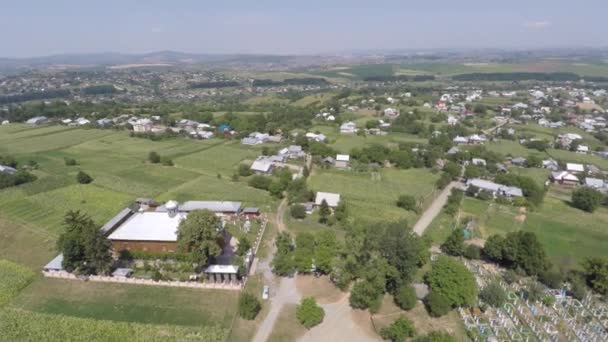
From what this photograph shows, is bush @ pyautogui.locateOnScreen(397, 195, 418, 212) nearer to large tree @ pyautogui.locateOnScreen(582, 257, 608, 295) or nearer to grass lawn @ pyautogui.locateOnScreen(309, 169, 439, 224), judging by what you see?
grass lawn @ pyautogui.locateOnScreen(309, 169, 439, 224)

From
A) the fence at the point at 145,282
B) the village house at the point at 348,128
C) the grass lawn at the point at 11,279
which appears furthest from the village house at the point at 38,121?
the fence at the point at 145,282

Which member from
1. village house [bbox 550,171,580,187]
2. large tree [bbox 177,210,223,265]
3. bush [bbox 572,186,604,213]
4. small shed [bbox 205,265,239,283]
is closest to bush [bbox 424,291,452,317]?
small shed [bbox 205,265,239,283]

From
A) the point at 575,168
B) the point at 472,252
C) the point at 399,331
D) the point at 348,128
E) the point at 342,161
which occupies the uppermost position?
the point at 348,128

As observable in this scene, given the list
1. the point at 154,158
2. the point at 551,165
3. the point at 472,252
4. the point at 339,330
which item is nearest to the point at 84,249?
the point at 339,330

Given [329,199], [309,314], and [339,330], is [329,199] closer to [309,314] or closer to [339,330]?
[309,314]

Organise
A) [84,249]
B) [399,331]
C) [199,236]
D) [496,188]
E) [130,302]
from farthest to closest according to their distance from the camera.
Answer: [496,188] < [199,236] < [84,249] < [130,302] < [399,331]

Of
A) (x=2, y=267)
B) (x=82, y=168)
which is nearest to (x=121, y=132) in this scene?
(x=82, y=168)

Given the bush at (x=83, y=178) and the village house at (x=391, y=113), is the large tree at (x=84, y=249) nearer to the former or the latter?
the bush at (x=83, y=178)
